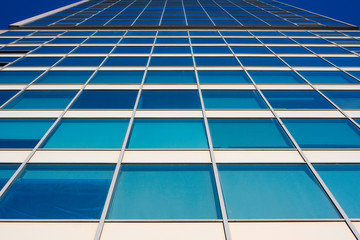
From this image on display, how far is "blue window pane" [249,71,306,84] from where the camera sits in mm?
13977

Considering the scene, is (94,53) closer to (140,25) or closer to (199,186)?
(140,25)

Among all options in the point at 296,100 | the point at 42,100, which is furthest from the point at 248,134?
the point at 42,100

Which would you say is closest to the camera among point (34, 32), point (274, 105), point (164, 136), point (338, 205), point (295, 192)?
point (338, 205)

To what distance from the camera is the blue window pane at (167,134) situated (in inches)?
361

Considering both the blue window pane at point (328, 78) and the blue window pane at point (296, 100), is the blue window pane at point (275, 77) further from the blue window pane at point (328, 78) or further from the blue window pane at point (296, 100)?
the blue window pane at point (296, 100)

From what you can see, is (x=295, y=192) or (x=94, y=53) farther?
(x=94, y=53)

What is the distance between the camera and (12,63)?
53.0 feet

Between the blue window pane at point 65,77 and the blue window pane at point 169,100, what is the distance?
378 cm
